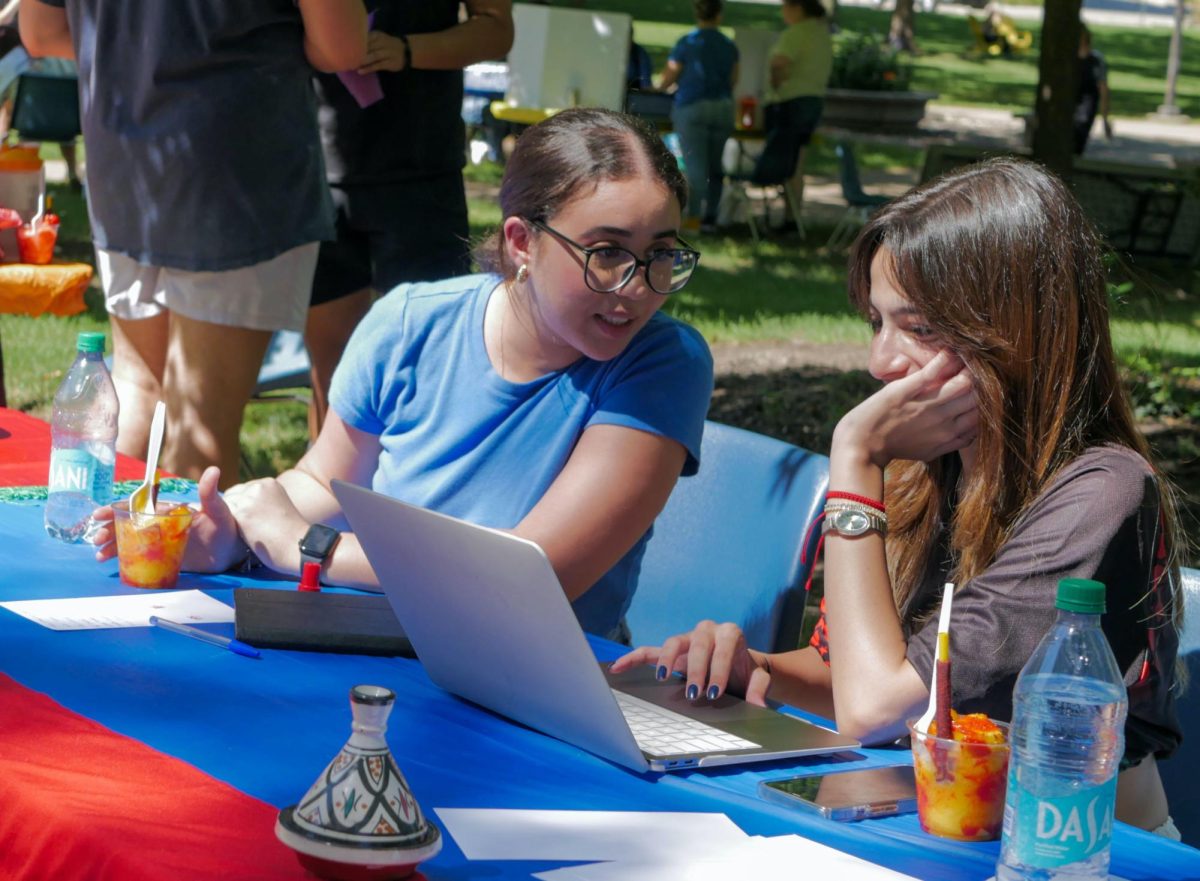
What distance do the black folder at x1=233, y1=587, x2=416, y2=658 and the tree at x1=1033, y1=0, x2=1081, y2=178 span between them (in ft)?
18.7

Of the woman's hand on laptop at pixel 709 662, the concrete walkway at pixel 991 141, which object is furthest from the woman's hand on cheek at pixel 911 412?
the concrete walkway at pixel 991 141

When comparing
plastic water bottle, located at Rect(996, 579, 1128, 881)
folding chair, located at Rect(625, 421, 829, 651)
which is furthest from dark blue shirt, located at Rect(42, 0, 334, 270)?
plastic water bottle, located at Rect(996, 579, 1128, 881)

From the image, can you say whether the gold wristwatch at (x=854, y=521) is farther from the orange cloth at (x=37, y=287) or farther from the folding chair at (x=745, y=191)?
the folding chair at (x=745, y=191)

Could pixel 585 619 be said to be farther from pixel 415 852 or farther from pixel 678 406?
pixel 415 852

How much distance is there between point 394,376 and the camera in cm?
261

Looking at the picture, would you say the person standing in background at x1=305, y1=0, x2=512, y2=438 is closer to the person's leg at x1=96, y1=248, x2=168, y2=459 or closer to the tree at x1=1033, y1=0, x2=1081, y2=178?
the person's leg at x1=96, y1=248, x2=168, y2=459

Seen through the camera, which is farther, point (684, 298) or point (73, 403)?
point (684, 298)

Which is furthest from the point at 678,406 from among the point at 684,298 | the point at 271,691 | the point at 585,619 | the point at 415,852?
the point at 684,298

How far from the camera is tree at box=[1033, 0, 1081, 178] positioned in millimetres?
7188

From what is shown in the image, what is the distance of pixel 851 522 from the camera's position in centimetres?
200

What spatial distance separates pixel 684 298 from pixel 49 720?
794 centimetres

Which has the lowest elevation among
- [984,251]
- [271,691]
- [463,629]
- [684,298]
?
[684,298]

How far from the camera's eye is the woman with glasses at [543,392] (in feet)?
7.85

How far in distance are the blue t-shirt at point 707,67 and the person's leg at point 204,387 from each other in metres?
8.63
